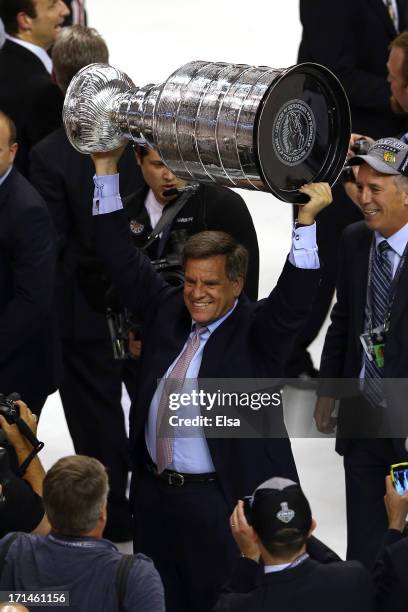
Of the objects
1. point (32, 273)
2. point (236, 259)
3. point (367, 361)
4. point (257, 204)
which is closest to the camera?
point (236, 259)

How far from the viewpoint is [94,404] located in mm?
6578

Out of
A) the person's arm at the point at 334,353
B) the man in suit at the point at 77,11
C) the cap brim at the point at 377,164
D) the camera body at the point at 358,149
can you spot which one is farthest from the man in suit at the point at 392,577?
the man in suit at the point at 77,11

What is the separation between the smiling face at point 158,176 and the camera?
5.72 m

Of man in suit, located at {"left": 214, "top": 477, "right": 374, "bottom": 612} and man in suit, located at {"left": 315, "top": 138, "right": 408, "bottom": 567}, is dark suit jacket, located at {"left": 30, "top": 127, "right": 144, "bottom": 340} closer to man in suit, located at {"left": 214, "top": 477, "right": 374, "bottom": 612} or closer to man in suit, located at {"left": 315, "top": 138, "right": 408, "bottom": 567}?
man in suit, located at {"left": 315, "top": 138, "right": 408, "bottom": 567}

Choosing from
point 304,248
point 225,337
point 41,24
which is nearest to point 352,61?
point 41,24

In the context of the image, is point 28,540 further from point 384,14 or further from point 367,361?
point 384,14

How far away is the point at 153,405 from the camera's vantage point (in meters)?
4.97

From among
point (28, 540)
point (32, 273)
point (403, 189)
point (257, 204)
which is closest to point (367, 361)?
point (403, 189)

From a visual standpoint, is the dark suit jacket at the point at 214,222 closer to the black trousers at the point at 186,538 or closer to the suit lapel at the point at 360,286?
the suit lapel at the point at 360,286

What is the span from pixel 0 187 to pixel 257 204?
5.25 metres

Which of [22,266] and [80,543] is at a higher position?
[22,266]

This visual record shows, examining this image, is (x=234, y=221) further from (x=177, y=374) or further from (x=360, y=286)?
(x=177, y=374)

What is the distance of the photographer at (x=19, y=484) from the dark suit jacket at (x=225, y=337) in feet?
1.40

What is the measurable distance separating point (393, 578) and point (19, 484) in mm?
1150
